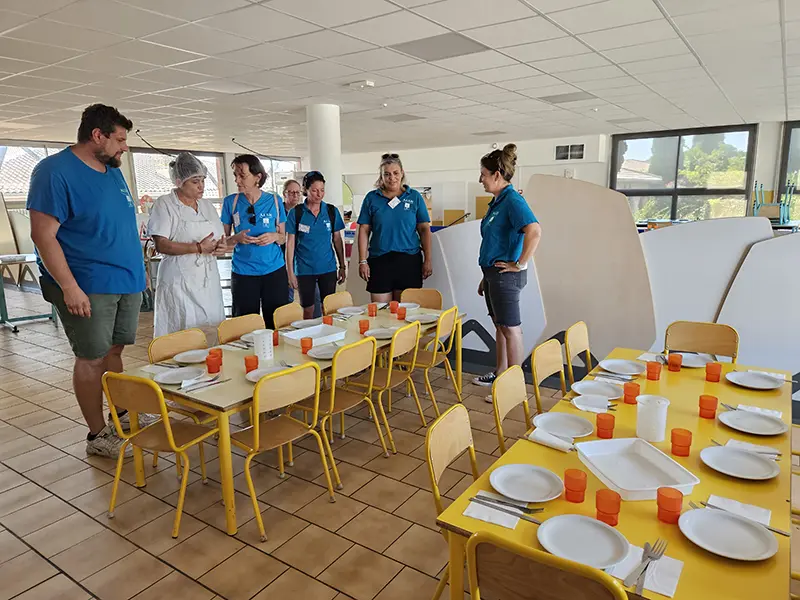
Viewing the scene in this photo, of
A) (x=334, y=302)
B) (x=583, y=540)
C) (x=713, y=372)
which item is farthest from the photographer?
(x=334, y=302)

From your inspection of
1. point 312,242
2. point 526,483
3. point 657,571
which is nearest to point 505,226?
point 312,242

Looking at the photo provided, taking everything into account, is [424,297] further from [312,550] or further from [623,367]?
[312,550]

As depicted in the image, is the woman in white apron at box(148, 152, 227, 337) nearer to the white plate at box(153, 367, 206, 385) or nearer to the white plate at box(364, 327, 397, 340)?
the white plate at box(153, 367, 206, 385)

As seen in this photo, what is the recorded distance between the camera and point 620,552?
1.14m

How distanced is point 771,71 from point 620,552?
604 cm

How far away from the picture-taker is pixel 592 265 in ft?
13.1

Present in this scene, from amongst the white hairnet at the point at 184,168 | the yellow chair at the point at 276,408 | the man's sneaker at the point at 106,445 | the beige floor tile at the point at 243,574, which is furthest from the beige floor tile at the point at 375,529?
the white hairnet at the point at 184,168

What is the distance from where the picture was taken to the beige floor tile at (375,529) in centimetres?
222

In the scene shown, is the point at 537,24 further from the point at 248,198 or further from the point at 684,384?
the point at 684,384

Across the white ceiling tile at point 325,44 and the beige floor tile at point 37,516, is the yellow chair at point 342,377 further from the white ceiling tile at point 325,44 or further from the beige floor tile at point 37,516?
the white ceiling tile at point 325,44

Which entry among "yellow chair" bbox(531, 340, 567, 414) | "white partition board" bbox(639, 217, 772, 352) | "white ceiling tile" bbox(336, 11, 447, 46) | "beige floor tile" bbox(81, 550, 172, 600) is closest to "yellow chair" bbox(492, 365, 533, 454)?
"yellow chair" bbox(531, 340, 567, 414)

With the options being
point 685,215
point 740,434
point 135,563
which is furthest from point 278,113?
point 685,215

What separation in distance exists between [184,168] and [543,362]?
2276 mm

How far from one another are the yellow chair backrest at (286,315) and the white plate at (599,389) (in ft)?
6.16
